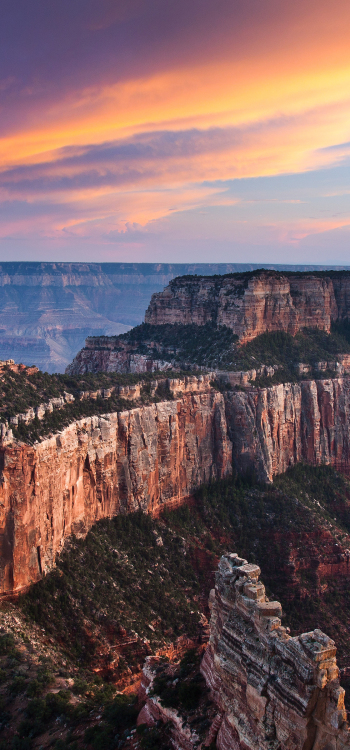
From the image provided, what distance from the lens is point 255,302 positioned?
84.8m

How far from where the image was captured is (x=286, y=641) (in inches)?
888

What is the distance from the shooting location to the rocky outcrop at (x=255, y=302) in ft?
278

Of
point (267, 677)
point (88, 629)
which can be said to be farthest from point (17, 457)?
point (267, 677)

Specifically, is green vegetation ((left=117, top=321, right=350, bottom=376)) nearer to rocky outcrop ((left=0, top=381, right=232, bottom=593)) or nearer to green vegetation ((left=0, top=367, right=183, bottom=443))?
rocky outcrop ((left=0, top=381, right=232, bottom=593))

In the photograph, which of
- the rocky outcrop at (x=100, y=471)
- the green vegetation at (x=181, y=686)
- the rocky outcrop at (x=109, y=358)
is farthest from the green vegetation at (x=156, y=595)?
the rocky outcrop at (x=109, y=358)

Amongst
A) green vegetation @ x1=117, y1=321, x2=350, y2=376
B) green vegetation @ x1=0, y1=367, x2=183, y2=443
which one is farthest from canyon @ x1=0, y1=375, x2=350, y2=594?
green vegetation @ x1=117, y1=321, x2=350, y2=376

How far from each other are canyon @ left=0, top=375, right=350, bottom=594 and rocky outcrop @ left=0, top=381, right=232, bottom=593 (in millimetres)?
83

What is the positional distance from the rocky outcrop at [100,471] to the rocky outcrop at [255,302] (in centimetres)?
1835

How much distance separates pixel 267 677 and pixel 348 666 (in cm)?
3573

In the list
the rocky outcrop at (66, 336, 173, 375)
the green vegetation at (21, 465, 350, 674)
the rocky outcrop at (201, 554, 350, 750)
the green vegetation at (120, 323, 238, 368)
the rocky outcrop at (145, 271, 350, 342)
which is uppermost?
the rocky outcrop at (145, 271, 350, 342)

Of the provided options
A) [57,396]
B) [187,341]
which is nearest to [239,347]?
[187,341]

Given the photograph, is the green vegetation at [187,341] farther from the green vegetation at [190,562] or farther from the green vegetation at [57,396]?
the green vegetation at [190,562]

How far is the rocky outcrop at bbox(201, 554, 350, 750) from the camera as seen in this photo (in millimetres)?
21031

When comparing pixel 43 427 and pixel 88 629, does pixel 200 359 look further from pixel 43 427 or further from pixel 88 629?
pixel 88 629
